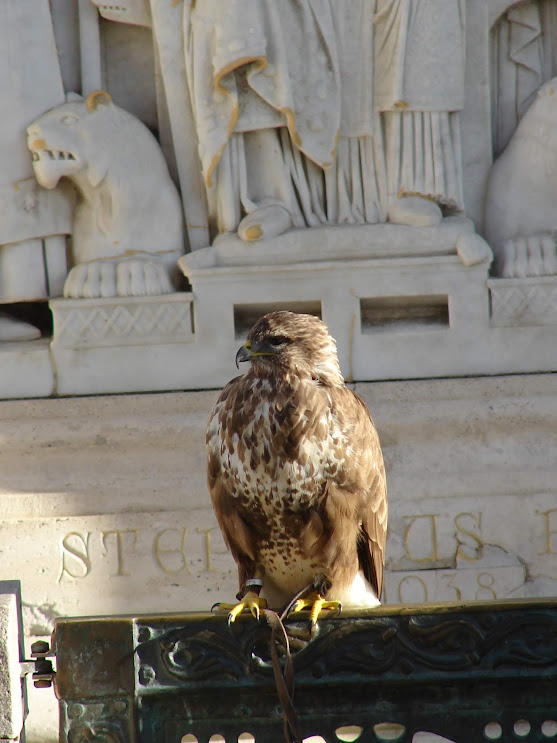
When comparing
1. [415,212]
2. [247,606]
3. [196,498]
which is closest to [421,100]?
[415,212]

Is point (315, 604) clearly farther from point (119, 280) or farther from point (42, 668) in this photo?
point (119, 280)

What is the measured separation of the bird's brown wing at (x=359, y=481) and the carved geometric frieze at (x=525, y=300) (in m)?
1.31

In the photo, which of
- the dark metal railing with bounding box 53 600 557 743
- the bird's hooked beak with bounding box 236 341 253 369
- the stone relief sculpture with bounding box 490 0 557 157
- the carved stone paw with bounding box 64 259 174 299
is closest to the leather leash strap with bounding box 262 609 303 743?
the dark metal railing with bounding box 53 600 557 743

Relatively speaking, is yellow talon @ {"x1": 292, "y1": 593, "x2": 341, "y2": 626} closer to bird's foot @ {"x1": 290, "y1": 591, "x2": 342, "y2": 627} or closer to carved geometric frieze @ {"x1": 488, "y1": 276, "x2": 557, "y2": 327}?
bird's foot @ {"x1": 290, "y1": 591, "x2": 342, "y2": 627}

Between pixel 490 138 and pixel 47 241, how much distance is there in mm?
1527

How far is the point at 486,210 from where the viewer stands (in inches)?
134

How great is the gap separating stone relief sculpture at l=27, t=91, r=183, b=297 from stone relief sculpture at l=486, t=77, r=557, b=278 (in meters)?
1.06

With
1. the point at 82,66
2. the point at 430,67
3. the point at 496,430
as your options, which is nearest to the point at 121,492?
the point at 496,430

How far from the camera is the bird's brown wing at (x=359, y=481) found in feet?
6.31

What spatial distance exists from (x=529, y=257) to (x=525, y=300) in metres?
0.15

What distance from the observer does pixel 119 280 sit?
3.22 m

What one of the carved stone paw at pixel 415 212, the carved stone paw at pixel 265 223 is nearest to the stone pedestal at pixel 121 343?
the carved stone paw at pixel 265 223

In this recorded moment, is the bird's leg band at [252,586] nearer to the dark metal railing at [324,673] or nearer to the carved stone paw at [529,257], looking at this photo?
the dark metal railing at [324,673]

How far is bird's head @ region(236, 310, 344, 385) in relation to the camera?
6.38 feet
